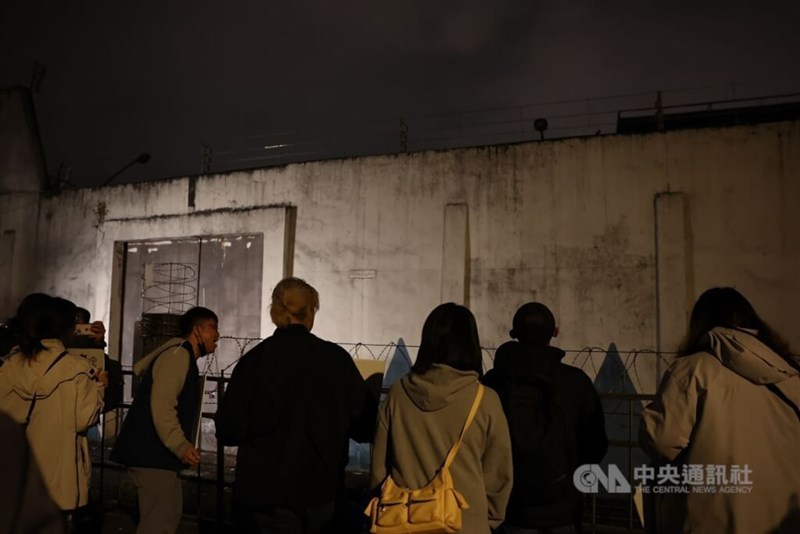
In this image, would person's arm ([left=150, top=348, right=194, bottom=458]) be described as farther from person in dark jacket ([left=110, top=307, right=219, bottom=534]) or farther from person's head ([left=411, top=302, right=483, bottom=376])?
person's head ([left=411, top=302, right=483, bottom=376])

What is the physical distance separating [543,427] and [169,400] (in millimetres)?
2103

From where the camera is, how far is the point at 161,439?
10.2ft

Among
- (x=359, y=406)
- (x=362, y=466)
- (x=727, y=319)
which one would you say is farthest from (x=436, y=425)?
(x=362, y=466)

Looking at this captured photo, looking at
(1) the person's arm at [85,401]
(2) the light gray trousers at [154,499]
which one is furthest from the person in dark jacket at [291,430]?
(1) the person's arm at [85,401]

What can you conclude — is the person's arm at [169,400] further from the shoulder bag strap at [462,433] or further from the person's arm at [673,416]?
the person's arm at [673,416]

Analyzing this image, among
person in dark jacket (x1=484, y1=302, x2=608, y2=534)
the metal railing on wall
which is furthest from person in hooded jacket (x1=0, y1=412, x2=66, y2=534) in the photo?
the metal railing on wall

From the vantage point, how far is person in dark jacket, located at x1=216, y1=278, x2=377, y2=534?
98.4 inches

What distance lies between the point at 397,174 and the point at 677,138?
14.4 feet

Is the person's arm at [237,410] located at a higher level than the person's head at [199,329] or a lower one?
lower

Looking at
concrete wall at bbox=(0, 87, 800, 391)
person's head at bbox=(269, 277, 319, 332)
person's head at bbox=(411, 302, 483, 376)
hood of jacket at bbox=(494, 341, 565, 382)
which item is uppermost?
concrete wall at bbox=(0, 87, 800, 391)

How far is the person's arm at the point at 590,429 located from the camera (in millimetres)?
2692

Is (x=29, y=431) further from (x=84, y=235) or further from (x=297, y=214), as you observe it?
(x=84, y=235)

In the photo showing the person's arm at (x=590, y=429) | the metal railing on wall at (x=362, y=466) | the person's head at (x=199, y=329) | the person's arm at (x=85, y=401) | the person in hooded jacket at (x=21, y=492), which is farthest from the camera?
the metal railing on wall at (x=362, y=466)

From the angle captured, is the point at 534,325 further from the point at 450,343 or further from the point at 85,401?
the point at 85,401
